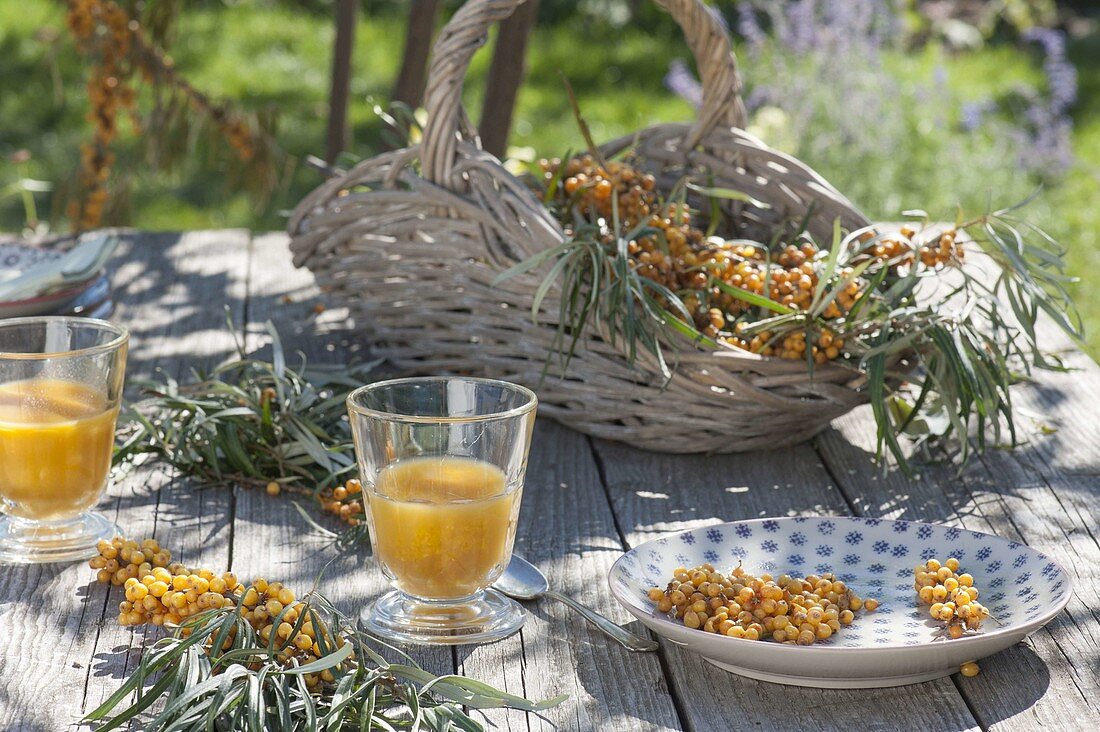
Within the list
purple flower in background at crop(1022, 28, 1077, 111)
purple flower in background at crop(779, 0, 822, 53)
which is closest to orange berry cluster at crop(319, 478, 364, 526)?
purple flower in background at crop(779, 0, 822, 53)

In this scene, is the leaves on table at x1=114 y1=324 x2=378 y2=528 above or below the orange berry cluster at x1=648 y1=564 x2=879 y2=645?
below

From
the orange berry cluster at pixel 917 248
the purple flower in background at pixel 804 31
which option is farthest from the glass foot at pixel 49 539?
the purple flower in background at pixel 804 31

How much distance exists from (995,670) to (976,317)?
945mm

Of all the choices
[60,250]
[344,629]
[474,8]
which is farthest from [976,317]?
[60,250]

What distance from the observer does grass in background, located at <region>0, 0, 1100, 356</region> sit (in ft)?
12.9

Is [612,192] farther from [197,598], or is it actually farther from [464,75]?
[197,598]

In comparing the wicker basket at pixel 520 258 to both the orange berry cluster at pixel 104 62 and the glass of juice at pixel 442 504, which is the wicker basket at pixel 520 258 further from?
the orange berry cluster at pixel 104 62

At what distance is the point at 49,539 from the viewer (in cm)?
120

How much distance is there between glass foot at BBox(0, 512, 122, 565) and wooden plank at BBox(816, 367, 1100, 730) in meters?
0.78

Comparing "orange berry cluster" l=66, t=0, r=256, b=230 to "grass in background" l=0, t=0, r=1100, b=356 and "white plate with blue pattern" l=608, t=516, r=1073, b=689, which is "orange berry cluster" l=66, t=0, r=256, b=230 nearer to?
"grass in background" l=0, t=0, r=1100, b=356

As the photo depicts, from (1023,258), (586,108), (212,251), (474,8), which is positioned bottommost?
(586,108)

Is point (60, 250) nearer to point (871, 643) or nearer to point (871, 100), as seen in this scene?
point (871, 643)

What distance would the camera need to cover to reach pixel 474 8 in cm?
151

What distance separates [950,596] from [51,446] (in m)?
0.81
